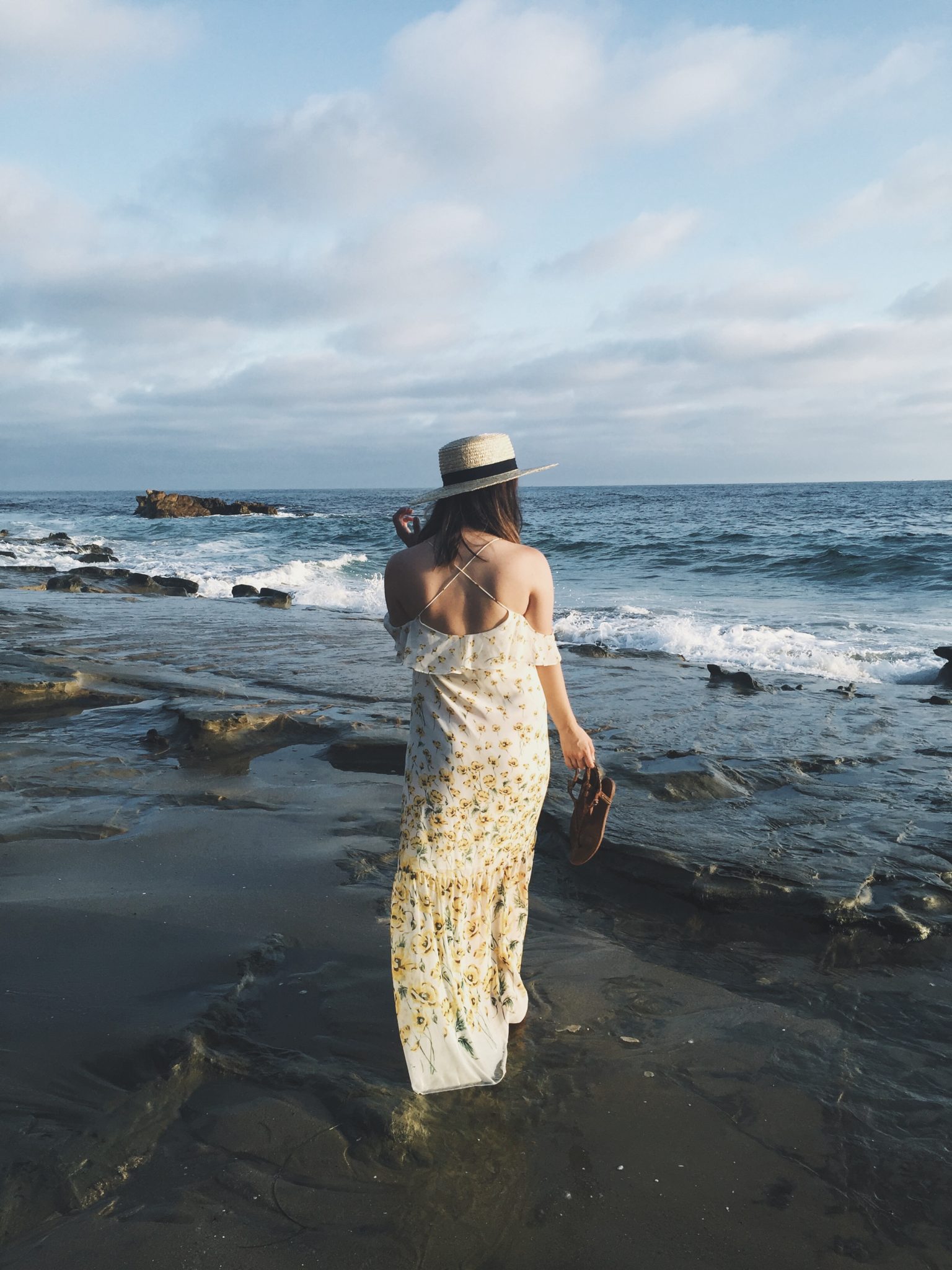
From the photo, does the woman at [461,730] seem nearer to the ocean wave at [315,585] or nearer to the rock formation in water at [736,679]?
the rock formation in water at [736,679]

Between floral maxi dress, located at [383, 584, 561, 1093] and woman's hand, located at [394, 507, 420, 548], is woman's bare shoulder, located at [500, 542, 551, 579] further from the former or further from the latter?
woman's hand, located at [394, 507, 420, 548]

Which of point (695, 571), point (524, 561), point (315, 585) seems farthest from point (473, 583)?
point (695, 571)

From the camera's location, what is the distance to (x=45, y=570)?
69.3 feet

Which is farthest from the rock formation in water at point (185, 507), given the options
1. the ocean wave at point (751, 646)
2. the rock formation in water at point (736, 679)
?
the rock formation in water at point (736, 679)

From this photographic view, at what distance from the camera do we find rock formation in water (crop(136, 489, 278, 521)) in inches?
2163

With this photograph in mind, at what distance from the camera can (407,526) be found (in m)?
3.07

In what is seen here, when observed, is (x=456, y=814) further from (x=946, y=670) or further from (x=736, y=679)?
(x=946, y=670)

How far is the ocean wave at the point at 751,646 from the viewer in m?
10.6

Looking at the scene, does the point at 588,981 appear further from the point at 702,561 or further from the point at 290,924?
the point at 702,561

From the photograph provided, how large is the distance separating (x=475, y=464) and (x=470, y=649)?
0.60m

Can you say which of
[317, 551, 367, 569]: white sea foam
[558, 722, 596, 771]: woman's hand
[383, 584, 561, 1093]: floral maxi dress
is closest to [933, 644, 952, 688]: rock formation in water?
[558, 722, 596, 771]: woman's hand

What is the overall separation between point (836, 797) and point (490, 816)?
3.52 meters

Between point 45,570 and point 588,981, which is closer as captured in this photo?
point 588,981

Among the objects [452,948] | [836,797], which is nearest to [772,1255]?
[452,948]
